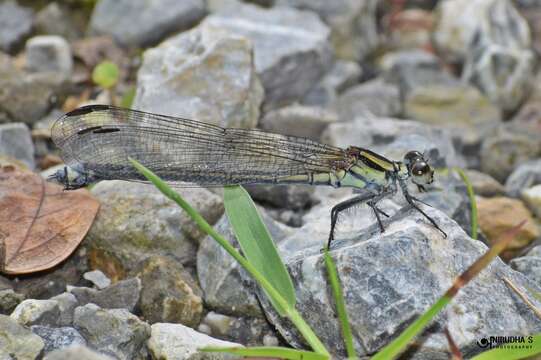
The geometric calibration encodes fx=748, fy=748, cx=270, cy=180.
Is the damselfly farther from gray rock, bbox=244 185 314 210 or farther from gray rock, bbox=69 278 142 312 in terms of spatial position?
gray rock, bbox=69 278 142 312

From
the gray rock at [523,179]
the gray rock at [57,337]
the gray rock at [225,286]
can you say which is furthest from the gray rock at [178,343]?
the gray rock at [523,179]

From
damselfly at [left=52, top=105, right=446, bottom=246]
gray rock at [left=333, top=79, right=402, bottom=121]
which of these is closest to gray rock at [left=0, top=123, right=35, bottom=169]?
damselfly at [left=52, top=105, right=446, bottom=246]

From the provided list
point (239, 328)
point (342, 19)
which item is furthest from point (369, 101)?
point (239, 328)

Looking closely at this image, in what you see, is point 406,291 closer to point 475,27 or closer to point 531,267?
point 531,267

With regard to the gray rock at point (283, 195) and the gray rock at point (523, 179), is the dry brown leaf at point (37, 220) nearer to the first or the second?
the gray rock at point (283, 195)

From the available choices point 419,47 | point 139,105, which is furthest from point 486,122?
point 139,105

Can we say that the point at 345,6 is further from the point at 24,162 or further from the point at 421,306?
the point at 421,306

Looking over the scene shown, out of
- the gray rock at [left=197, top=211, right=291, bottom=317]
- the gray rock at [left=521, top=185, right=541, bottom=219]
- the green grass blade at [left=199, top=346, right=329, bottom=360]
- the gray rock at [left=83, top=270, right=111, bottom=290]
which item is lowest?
the gray rock at [left=83, top=270, right=111, bottom=290]
